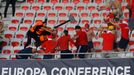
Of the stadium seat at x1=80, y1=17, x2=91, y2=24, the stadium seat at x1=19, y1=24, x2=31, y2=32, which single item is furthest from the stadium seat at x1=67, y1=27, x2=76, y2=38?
the stadium seat at x1=19, y1=24, x2=31, y2=32

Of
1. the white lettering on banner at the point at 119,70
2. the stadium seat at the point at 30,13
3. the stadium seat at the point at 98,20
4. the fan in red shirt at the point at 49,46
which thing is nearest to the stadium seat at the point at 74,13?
the stadium seat at the point at 98,20

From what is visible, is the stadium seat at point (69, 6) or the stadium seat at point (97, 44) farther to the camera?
the stadium seat at point (69, 6)

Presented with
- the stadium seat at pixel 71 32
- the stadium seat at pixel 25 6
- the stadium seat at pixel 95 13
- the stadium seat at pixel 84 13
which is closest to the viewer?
the stadium seat at pixel 71 32

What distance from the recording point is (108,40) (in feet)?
65.9

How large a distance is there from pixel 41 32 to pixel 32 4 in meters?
4.48

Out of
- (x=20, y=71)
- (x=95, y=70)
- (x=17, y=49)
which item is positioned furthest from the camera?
(x=17, y=49)

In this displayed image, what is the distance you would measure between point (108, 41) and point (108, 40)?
34 mm

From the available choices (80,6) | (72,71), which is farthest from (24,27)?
(72,71)

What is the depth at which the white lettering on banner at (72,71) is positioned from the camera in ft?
62.0

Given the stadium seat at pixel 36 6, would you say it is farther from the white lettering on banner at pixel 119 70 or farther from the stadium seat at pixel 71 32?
the white lettering on banner at pixel 119 70

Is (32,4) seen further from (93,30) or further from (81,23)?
(93,30)

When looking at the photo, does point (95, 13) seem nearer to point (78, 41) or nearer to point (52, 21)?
point (52, 21)

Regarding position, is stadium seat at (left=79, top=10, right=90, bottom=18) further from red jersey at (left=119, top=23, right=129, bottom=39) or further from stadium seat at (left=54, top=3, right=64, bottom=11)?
red jersey at (left=119, top=23, right=129, bottom=39)

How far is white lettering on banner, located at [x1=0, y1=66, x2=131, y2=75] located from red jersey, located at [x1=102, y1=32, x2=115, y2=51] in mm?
1186
